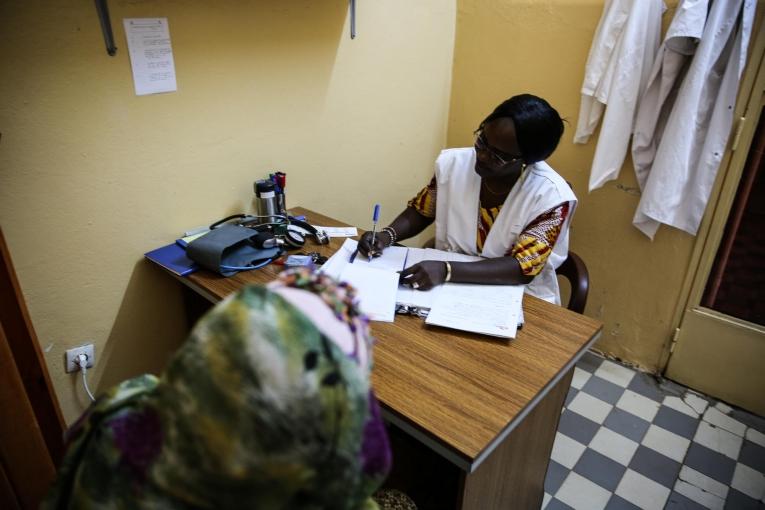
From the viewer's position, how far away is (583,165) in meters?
2.35

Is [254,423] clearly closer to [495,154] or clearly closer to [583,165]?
[495,154]

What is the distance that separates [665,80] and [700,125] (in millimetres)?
221

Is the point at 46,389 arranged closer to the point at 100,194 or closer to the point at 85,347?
the point at 85,347

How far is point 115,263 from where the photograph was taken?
1.62 m

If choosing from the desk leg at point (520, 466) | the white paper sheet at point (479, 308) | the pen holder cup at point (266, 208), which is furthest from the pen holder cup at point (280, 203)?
the desk leg at point (520, 466)

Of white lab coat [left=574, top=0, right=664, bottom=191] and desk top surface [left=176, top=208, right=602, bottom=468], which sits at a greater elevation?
white lab coat [left=574, top=0, right=664, bottom=191]

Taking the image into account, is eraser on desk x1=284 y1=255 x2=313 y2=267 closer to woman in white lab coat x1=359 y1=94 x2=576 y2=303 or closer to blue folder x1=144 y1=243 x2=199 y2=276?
woman in white lab coat x1=359 y1=94 x2=576 y2=303

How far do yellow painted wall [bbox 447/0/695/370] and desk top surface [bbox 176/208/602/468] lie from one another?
1.11 metres

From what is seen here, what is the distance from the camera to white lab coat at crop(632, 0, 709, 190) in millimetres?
1784

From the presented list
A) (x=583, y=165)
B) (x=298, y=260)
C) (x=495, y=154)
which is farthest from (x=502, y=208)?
(x=583, y=165)

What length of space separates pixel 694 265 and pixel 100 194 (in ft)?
7.61

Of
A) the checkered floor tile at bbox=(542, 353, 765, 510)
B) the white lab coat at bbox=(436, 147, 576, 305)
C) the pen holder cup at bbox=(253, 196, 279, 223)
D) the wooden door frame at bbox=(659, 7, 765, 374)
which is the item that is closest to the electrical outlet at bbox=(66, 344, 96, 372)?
the pen holder cup at bbox=(253, 196, 279, 223)

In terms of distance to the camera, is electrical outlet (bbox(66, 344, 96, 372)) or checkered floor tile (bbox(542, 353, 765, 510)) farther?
checkered floor tile (bbox(542, 353, 765, 510))

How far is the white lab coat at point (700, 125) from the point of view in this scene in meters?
1.78
